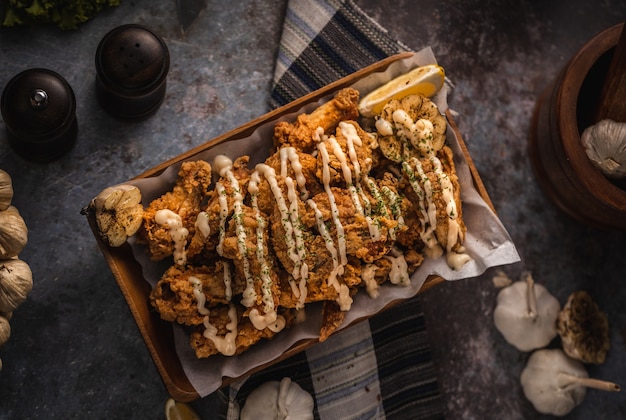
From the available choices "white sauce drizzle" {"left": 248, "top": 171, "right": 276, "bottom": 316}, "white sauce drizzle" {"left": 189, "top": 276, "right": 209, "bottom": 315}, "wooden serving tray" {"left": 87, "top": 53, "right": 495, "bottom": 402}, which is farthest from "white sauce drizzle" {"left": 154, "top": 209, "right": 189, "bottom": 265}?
"white sauce drizzle" {"left": 248, "top": 171, "right": 276, "bottom": 316}

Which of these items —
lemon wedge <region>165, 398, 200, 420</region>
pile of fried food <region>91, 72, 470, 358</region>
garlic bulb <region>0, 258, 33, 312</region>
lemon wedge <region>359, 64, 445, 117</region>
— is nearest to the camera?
garlic bulb <region>0, 258, 33, 312</region>

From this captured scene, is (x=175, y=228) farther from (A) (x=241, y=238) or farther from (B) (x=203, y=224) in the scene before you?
(A) (x=241, y=238)

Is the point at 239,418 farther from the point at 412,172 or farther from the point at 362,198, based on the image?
the point at 412,172

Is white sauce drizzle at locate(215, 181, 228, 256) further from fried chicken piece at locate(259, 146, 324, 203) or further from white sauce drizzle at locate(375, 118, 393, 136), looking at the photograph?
white sauce drizzle at locate(375, 118, 393, 136)

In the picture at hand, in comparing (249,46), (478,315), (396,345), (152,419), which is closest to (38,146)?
(249,46)

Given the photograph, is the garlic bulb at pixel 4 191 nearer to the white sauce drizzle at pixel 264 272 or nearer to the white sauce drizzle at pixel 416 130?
the white sauce drizzle at pixel 264 272

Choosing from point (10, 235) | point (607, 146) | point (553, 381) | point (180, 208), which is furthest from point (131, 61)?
point (553, 381)
